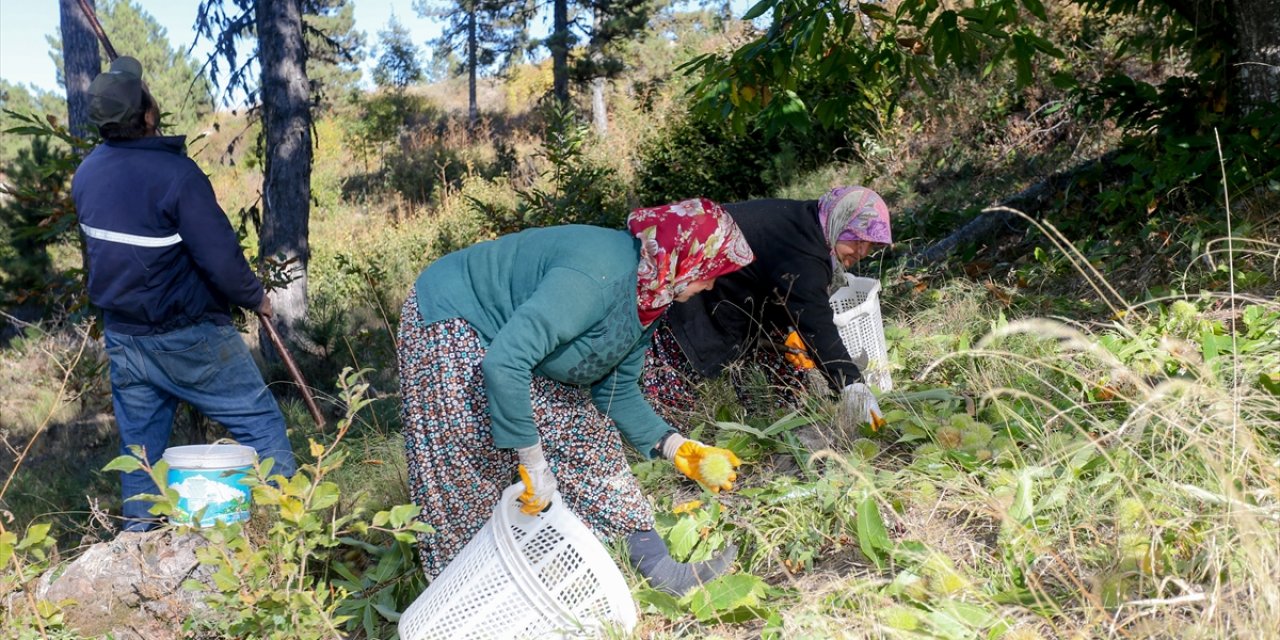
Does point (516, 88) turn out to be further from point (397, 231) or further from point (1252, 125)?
point (1252, 125)

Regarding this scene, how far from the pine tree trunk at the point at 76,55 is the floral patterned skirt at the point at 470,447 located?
6.43m

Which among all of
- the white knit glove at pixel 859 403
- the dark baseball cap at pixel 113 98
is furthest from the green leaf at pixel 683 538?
the dark baseball cap at pixel 113 98

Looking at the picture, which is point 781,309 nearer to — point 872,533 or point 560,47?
point 872,533

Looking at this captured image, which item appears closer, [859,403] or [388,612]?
[388,612]

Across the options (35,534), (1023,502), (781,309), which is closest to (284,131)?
(781,309)

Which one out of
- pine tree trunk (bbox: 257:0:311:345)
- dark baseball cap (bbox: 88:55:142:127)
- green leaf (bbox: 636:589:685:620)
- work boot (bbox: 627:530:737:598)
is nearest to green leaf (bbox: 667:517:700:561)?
work boot (bbox: 627:530:737:598)

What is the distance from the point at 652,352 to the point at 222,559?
186 cm

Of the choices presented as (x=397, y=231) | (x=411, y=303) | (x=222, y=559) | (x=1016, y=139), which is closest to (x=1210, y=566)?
(x=411, y=303)

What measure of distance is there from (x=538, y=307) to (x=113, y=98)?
2.00 meters

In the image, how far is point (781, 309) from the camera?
Result: 3.57 meters

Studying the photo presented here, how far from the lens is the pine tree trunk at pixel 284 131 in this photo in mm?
7078

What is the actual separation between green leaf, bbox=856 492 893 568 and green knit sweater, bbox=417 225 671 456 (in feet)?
2.39

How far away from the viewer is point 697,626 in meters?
2.40

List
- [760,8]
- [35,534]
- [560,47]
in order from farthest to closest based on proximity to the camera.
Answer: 1. [560,47]
2. [760,8]
3. [35,534]
